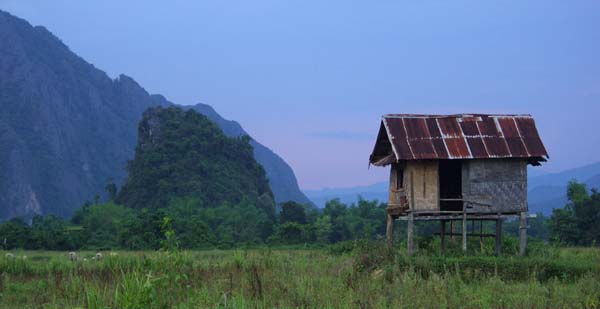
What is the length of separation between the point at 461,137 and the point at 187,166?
44581 mm

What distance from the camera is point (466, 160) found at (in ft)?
61.9

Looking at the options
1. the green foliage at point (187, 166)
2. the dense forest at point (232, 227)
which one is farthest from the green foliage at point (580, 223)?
the green foliage at point (187, 166)

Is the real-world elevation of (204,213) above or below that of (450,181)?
below

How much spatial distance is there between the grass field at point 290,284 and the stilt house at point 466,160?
3907mm

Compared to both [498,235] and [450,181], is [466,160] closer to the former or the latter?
[498,235]

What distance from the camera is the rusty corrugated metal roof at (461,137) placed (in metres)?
18.4

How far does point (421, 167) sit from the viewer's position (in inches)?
736

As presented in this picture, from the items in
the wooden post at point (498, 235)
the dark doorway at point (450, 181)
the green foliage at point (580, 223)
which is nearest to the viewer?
the wooden post at point (498, 235)

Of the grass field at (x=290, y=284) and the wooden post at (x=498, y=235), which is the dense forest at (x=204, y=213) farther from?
the wooden post at (x=498, y=235)

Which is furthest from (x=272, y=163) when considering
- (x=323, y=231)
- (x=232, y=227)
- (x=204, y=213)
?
(x=323, y=231)

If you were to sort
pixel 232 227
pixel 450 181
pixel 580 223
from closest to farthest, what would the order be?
1. pixel 450 181
2. pixel 580 223
3. pixel 232 227

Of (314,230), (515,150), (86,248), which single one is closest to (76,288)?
(515,150)

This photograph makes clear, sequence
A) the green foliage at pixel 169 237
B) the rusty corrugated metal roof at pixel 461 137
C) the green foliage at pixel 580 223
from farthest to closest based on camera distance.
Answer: the green foliage at pixel 580 223
the rusty corrugated metal roof at pixel 461 137
the green foliage at pixel 169 237

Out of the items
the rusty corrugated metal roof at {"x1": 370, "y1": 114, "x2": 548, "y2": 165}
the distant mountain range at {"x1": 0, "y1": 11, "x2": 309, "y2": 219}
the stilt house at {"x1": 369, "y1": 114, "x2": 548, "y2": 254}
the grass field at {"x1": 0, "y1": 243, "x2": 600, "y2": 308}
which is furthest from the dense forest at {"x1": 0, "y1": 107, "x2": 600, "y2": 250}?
the distant mountain range at {"x1": 0, "y1": 11, "x2": 309, "y2": 219}
